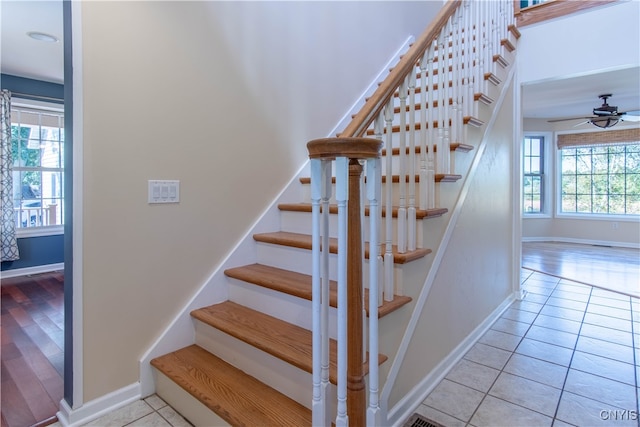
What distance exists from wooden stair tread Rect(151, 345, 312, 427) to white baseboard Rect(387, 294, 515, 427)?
450 millimetres

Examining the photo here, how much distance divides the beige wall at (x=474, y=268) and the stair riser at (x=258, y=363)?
424mm

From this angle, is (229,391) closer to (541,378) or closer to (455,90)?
(541,378)

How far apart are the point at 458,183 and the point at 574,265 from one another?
4071 millimetres

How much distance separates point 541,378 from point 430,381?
66 cm

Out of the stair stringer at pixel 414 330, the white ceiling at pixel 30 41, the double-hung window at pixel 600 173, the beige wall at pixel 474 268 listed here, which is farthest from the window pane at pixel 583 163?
the white ceiling at pixel 30 41

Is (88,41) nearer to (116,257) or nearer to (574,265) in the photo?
(116,257)

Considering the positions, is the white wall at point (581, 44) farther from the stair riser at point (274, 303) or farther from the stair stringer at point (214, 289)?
the stair riser at point (274, 303)

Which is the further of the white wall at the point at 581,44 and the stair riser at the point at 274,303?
the white wall at the point at 581,44

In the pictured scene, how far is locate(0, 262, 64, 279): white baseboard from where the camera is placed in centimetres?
423

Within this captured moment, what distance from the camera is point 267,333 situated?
1626 millimetres

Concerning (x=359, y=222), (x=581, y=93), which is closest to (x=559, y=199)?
(x=581, y=93)

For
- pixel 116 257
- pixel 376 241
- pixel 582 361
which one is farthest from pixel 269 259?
pixel 582 361

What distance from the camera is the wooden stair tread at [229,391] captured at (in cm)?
134

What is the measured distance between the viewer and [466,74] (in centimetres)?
223
